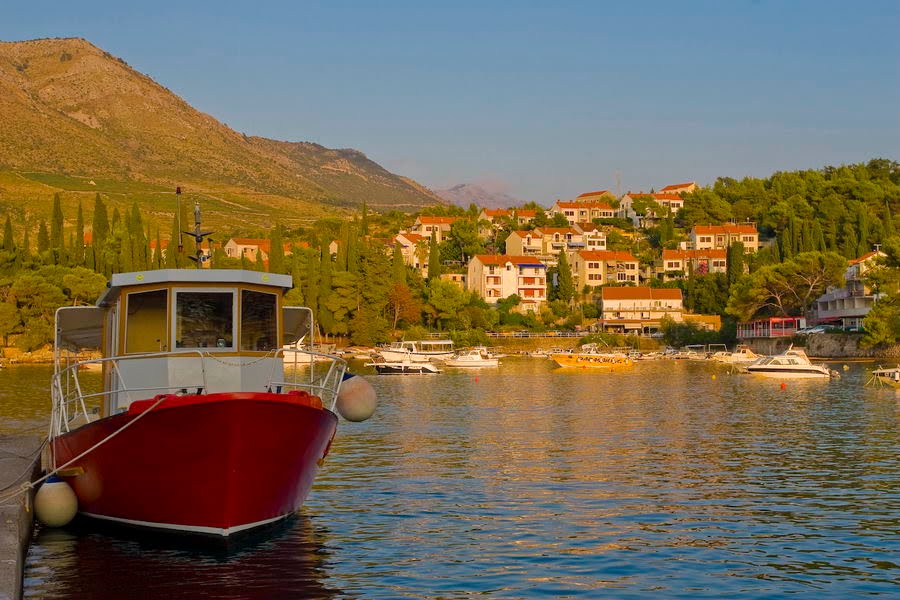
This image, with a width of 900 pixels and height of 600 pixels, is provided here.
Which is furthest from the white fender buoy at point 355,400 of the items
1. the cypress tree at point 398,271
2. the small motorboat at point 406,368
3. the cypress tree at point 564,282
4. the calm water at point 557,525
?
the cypress tree at point 564,282

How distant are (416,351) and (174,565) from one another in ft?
295

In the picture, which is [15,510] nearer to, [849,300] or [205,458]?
[205,458]

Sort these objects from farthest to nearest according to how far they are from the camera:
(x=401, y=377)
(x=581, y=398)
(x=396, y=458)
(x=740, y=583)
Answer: (x=401, y=377), (x=581, y=398), (x=396, y=458), (x=740, y=583)

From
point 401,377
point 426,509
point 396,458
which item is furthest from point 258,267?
point 426,509

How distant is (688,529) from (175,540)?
9.60m

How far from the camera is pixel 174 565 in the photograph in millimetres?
17391

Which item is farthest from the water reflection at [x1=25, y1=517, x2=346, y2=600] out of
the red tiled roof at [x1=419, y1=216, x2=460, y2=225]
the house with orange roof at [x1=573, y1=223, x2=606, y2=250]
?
the red tiled roof at [x1=419, y1=216, x2=460, y2=225]

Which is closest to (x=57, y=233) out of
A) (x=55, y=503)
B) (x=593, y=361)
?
(x=593, y=361)

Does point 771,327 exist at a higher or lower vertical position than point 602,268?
lower

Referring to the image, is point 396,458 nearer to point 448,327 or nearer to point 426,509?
point 426,509

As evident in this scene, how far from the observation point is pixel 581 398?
57.6m

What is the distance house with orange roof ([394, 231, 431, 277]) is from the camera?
164m

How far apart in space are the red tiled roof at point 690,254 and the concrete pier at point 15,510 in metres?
146

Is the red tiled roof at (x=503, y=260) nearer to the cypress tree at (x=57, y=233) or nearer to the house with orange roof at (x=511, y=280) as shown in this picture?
the house with orange roof at (x=511, y=280)
